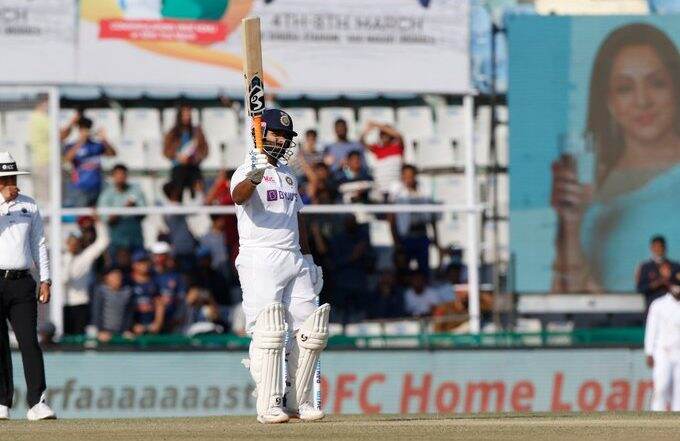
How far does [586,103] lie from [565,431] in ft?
32.0

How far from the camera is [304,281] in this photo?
9.83m

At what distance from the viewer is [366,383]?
17.0 m

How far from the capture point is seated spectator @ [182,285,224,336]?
57.6 ft

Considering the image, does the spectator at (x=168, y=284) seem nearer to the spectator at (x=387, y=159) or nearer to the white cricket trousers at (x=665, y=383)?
the spectator at (x=387, y=159)

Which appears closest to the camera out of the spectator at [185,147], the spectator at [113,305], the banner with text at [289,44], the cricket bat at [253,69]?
the cricket bat at [253,69]

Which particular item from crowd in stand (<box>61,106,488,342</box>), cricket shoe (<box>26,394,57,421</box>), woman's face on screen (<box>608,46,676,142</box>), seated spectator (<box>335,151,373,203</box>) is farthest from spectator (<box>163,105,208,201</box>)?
cricket shoe (<box>26,394,57,421</box>)

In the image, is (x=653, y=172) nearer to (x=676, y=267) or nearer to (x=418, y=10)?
(x=676, y=267)

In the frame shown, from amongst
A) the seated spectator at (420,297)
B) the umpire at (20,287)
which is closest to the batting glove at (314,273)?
the umpire at (20,287)

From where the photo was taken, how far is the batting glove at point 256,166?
30.2 feet

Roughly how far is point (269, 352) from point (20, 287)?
2327 mm

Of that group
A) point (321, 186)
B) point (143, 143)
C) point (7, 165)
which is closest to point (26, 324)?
point (7, 165)

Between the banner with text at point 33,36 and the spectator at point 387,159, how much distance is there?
3.50 metres

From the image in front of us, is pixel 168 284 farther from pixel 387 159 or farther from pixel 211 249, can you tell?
pixel 387 159

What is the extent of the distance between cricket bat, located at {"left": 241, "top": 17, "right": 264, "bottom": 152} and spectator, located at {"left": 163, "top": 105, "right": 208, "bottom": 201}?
28.3 ft
